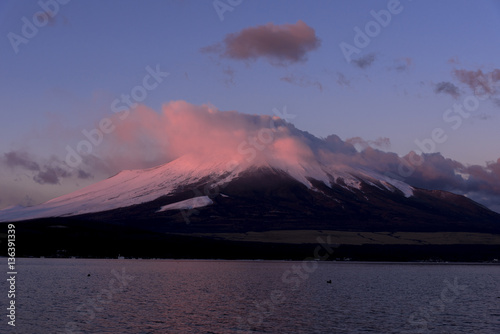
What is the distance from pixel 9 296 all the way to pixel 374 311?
40.8m

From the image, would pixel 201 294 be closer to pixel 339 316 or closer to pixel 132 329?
pixel 339 316

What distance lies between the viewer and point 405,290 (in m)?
91.5

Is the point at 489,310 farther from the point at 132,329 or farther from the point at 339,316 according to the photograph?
the point at 132,329

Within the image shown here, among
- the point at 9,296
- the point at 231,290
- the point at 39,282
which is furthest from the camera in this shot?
the point at 39,282

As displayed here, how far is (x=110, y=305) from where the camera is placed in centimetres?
6394

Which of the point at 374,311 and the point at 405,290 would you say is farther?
the point at 405,290

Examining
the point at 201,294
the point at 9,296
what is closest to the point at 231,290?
the point at 201,294

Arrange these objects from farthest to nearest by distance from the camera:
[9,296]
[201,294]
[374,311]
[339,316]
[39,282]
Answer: [39,282], [201,294], [9,296], [374,311], [339,316]

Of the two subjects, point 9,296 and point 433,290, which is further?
point 433,290

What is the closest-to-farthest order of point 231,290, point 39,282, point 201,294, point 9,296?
point 9,296, point 201,294, point 231,290, point 39,282

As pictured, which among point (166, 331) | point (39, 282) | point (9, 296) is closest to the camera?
point (166, 331)

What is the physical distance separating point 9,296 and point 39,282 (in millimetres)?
22893

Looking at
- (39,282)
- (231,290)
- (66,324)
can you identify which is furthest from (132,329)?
(39,282)

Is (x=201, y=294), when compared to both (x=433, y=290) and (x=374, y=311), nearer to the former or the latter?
(x=374, y=311)
